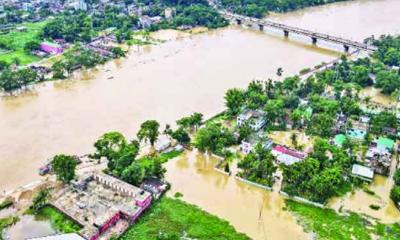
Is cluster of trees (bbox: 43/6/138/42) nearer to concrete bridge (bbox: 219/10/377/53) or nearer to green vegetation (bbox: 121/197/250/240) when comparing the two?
concrete bridge (bbox: 219/10/377/53)

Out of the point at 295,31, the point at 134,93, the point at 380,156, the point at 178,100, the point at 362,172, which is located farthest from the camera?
the point at 295,31

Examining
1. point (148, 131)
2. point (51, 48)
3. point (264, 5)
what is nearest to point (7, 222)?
point (148, 131)

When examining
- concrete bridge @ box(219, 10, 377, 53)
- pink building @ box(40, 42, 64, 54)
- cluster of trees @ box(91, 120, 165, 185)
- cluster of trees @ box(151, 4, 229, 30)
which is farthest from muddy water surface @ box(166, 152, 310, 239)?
cluster of trees @ box(151, 4, 229, 30)

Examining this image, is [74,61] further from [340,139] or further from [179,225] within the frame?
[340,139]

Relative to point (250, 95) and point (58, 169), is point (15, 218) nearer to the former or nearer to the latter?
point (58, 169)

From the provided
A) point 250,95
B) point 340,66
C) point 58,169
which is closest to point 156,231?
point 58,169

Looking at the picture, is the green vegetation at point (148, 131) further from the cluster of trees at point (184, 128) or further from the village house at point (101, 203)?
the village house at point (101, 203)

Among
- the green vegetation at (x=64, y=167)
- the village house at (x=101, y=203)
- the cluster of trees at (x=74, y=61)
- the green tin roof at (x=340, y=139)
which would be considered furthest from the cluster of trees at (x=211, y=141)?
the cluster of trees at (x=74, y=61)
